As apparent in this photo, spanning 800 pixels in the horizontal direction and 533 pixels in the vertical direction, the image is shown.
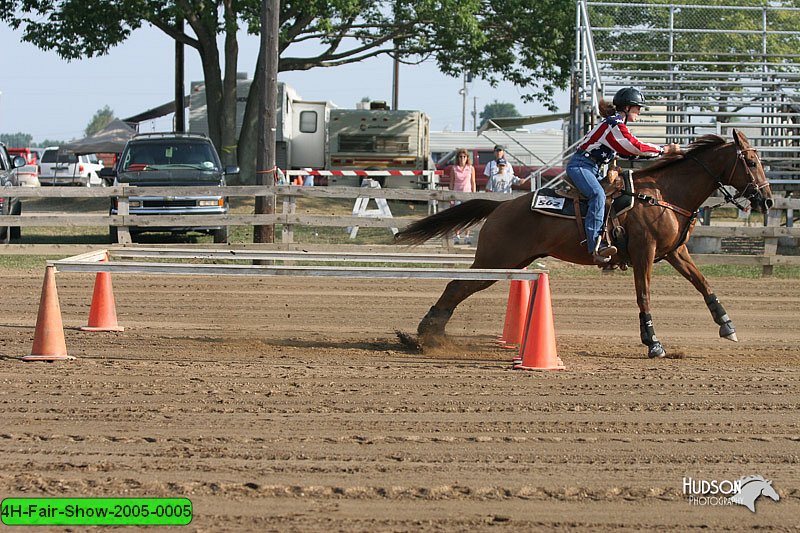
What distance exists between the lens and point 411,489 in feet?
18.0

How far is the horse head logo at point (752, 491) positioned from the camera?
5.43m

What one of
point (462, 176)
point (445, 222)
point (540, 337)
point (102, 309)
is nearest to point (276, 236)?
point (462, 176)

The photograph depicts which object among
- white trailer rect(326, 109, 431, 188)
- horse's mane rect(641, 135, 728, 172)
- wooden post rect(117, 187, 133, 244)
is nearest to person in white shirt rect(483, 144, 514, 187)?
wooden post rect(117, 187, 133, 244)

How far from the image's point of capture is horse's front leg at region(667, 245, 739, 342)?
33.0 feet

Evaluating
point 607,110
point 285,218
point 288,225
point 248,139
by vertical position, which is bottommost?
point 288,225

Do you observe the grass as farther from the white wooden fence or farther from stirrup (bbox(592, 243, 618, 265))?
stirrup (bbox(592, 243, 618, 265))

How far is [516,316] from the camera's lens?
10492 millimetres

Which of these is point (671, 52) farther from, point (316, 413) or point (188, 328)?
point (316, 413)

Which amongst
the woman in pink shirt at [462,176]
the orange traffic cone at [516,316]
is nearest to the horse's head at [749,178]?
the orange traffic cone at [516,316]

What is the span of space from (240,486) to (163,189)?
43.6ft

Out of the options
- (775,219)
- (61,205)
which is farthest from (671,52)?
(61,205)

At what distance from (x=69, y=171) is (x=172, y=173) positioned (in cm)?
2632

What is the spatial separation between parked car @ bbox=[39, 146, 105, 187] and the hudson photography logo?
3825 centimetres

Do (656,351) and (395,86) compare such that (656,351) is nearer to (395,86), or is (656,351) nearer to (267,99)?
(267,99)
